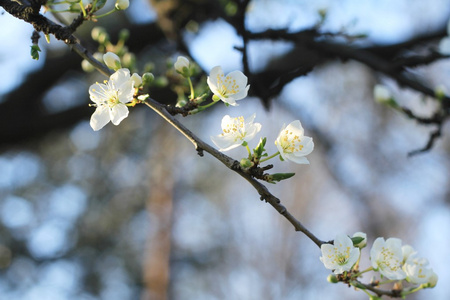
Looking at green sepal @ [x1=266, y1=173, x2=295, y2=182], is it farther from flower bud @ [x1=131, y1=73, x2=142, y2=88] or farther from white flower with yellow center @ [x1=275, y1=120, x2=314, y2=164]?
flower bud @ [x1=131, y1=73, x2=142, y2=88]

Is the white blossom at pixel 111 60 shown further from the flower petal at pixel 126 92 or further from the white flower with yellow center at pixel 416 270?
the white flower with yellow center at pixel 416 270

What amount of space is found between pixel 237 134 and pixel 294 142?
162 millimetres

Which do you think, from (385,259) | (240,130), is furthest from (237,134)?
(385,259)

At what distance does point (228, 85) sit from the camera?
43.4 inches

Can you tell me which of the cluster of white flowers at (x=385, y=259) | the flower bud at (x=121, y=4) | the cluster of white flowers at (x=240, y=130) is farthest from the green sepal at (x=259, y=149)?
the flower bud at (x=121, y=4)

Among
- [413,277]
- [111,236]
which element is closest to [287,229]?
[111,236]

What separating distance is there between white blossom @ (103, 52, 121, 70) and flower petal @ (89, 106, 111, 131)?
0.10m

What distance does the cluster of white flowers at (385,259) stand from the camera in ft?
3.23

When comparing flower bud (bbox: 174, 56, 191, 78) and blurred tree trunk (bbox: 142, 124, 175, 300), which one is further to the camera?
blurred tree trunk (bbox: 142, 124, 175, 300)

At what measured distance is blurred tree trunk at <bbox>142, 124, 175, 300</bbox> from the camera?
5.99 m

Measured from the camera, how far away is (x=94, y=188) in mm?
6887

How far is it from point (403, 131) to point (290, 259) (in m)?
2.77

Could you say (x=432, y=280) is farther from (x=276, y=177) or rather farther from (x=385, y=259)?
(x=276, y=177)

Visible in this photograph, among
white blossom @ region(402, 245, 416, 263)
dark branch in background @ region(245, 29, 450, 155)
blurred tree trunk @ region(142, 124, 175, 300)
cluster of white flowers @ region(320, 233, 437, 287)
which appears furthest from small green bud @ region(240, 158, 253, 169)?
blurred tree trunk @ region(142, 124, 175, 300)
